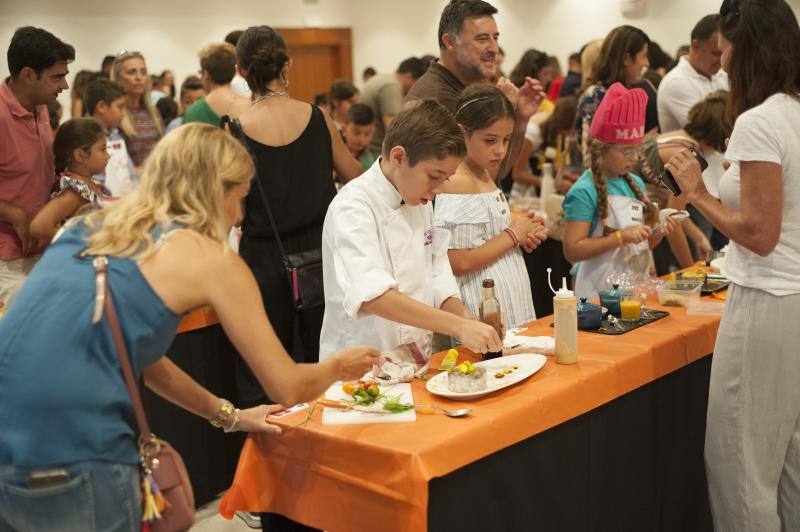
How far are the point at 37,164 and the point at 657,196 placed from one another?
2.86 meters

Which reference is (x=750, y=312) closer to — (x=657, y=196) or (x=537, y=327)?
(x=537, y=327)

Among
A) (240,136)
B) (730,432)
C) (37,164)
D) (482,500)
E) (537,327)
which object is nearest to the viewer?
(482,500)

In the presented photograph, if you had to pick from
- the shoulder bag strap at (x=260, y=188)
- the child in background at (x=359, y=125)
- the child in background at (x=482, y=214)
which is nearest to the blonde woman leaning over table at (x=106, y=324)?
the child in background at (x=482, y=214)

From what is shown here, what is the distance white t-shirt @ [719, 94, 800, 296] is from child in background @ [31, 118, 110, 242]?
2295 mm

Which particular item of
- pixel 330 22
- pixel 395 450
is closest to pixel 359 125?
pixel 395 450

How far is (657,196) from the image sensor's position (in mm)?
4379

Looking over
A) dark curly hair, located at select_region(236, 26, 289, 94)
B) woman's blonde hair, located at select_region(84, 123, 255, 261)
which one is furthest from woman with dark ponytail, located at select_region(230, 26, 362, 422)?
woman's blonde hair, located at select_region(84, 123, 255, 261)

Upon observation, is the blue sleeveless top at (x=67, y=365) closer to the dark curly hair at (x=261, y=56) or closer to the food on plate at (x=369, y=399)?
the food on plate at (x=369, y=399)

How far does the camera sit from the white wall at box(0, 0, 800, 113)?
11.6 metres

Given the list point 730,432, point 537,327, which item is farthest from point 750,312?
point 537,327

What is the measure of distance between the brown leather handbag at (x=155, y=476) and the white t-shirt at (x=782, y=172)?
1529mm

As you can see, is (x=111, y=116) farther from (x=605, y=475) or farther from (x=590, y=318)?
(x=605, y=475)

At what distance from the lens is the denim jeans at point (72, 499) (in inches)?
64.1

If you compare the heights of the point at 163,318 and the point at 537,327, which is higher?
the point at 163,318
